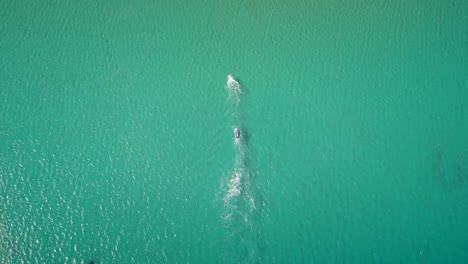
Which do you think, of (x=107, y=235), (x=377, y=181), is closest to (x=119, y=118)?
(x=107, y=235)

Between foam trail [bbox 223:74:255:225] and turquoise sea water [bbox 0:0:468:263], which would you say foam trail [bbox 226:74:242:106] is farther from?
foam trail [bbox 223:74:255:225]

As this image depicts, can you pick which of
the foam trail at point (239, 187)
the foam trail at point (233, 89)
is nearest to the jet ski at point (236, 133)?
the foam trail at point (239, 187)

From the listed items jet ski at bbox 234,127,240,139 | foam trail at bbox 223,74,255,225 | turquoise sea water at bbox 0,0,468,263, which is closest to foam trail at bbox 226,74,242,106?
turquoise sea water at bbox 0,0,468,263

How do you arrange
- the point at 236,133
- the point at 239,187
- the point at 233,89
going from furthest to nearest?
the point at 233,89
the point at 236,133
the point at 239,187

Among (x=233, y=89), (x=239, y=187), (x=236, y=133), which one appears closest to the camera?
(x=239, y=187)

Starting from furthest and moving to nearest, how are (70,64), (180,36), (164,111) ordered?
(180,36), (70,64), (164,111)

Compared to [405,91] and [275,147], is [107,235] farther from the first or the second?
[405,91]

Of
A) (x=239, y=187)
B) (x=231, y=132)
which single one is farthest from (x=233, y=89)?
(x=239, y=187)

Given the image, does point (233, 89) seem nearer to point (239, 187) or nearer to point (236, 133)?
point (236, 133)

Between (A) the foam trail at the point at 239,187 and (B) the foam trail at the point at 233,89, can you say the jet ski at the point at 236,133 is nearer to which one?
(A) the foam trail at the point at 239,187
